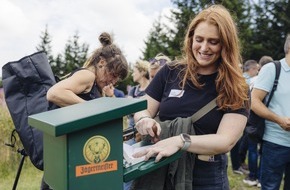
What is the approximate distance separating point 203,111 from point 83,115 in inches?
25.3

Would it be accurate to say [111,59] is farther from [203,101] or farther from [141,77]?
[141,77]

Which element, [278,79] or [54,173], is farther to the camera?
[278,79]

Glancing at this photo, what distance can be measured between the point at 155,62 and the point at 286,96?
6.38 ft

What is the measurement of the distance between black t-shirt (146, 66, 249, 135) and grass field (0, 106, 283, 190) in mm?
3926

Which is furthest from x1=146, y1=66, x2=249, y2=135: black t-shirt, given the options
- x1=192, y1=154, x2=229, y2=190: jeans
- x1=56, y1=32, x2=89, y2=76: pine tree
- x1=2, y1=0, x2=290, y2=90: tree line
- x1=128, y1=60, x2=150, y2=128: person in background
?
x1=56, y1=32, x2=89, y2=76: pine tree

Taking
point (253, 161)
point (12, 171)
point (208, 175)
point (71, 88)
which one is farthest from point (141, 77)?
point (208, 175)

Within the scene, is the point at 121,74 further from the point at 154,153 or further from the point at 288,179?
the point at 288,179

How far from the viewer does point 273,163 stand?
337cm

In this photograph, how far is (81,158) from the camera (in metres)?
1.36

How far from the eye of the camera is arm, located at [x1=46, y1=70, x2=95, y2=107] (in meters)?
2.67

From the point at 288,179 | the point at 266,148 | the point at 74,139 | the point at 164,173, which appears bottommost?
the point at 288,179

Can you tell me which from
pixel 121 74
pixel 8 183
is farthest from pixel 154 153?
pixel 8 183

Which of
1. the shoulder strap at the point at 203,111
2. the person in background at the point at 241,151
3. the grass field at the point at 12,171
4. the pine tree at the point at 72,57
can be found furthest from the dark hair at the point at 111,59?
the pine tree at the point at 72,57

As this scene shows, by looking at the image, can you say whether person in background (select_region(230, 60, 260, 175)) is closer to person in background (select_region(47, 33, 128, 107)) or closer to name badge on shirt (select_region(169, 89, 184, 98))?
person in background (select_region(47, 33, 128, 107))
